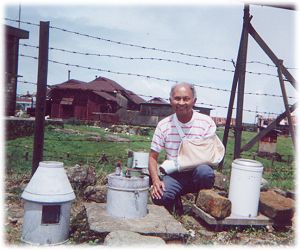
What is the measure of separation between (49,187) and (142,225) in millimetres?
882

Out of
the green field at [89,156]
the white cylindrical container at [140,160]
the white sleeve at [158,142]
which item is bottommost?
the green field at [89,156]

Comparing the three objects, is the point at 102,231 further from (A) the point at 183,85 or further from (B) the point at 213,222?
(A) the point at 183,85

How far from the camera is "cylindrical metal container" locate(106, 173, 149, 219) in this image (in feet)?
11.0

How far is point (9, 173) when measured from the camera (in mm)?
5199

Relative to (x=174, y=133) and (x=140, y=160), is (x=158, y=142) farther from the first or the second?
(x=140, y=160)

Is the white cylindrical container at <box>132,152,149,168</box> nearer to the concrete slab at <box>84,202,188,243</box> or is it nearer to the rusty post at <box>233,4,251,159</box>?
the concrete slab at <box>84,202,188,243</box>

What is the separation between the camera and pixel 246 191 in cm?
379

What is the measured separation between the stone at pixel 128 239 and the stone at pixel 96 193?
133 centimetres

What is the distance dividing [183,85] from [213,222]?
1.45 m

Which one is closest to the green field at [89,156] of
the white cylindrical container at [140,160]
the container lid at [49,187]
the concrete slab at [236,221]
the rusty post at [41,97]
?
the rusty post at [41,97]

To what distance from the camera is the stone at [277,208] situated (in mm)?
3746

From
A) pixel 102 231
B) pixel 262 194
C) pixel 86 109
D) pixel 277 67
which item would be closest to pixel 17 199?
pixel 102 231

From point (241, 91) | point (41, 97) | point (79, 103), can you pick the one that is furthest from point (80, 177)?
point (79, 103)

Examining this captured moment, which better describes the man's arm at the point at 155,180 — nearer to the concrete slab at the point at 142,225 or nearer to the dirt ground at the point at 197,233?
the concrete slab at the point at 142,225
